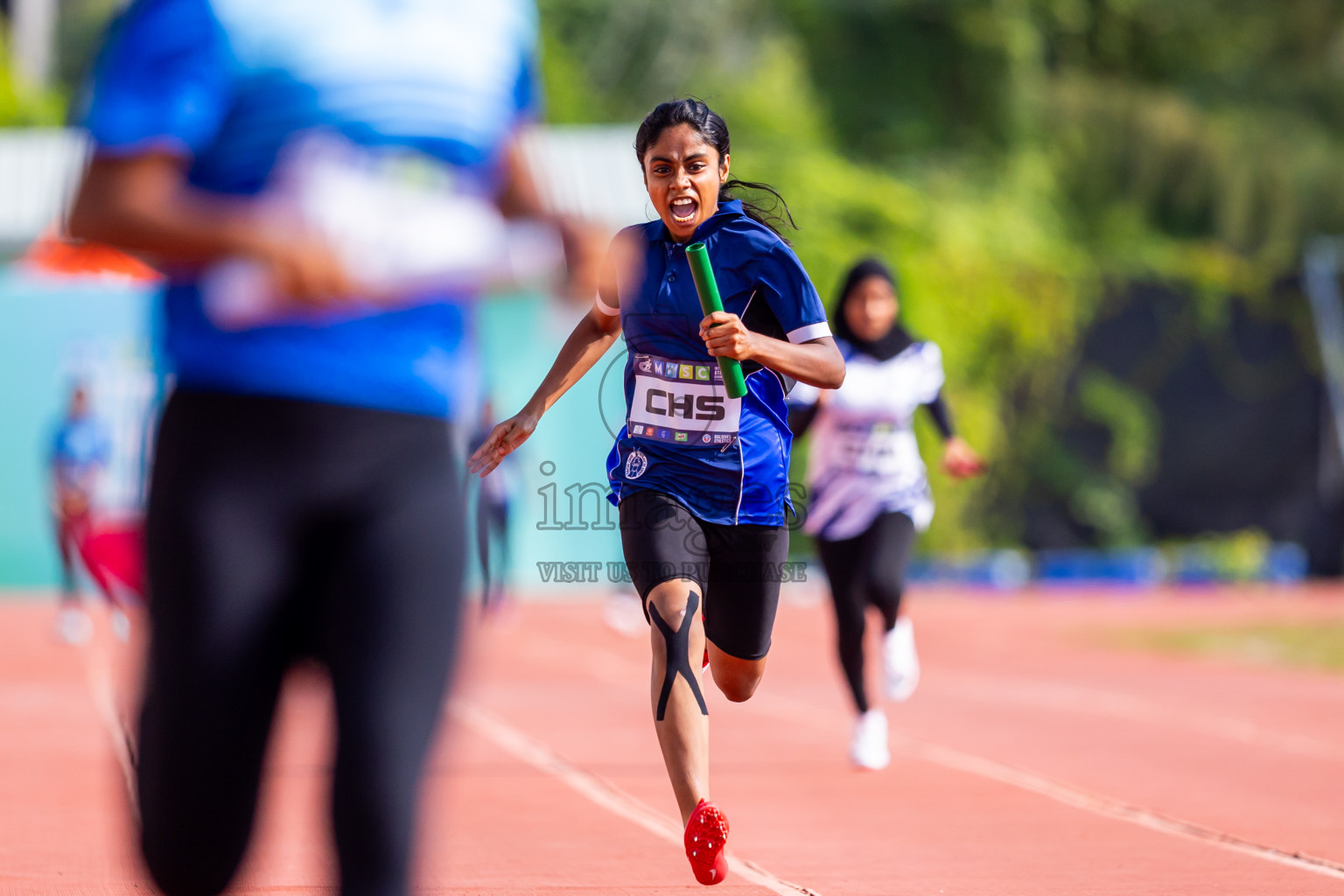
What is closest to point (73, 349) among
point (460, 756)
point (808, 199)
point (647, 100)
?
point (808, 199)

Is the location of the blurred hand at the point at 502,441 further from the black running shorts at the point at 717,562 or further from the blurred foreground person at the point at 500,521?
the blurred foreground person at the point at 500,521

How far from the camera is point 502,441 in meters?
4.09

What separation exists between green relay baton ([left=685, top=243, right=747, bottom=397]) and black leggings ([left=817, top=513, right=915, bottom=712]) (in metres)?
3.18

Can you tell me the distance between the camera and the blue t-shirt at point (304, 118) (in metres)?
2.57

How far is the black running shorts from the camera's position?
15.9 ft

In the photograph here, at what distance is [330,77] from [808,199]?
809 inches

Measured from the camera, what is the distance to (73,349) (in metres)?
19.7

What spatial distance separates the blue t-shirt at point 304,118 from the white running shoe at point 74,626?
42.4ft

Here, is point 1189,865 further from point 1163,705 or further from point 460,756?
point 1163,705

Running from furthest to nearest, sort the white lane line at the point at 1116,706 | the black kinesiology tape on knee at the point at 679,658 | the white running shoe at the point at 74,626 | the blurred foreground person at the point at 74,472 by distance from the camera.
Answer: the blurred foreground person at the point at 74,472, the white running shoe at the point at 74,626, the white lane line at the point at 1116,706, the black kinesiology tape on knee at the point at 679,658

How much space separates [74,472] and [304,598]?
44.3 ft

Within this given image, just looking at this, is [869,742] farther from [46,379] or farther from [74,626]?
[46,379]

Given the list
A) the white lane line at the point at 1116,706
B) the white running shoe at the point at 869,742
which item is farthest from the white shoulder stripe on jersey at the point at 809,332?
the white lane line at the point at 1116,706

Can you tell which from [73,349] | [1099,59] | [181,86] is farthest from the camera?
[1099,59]
